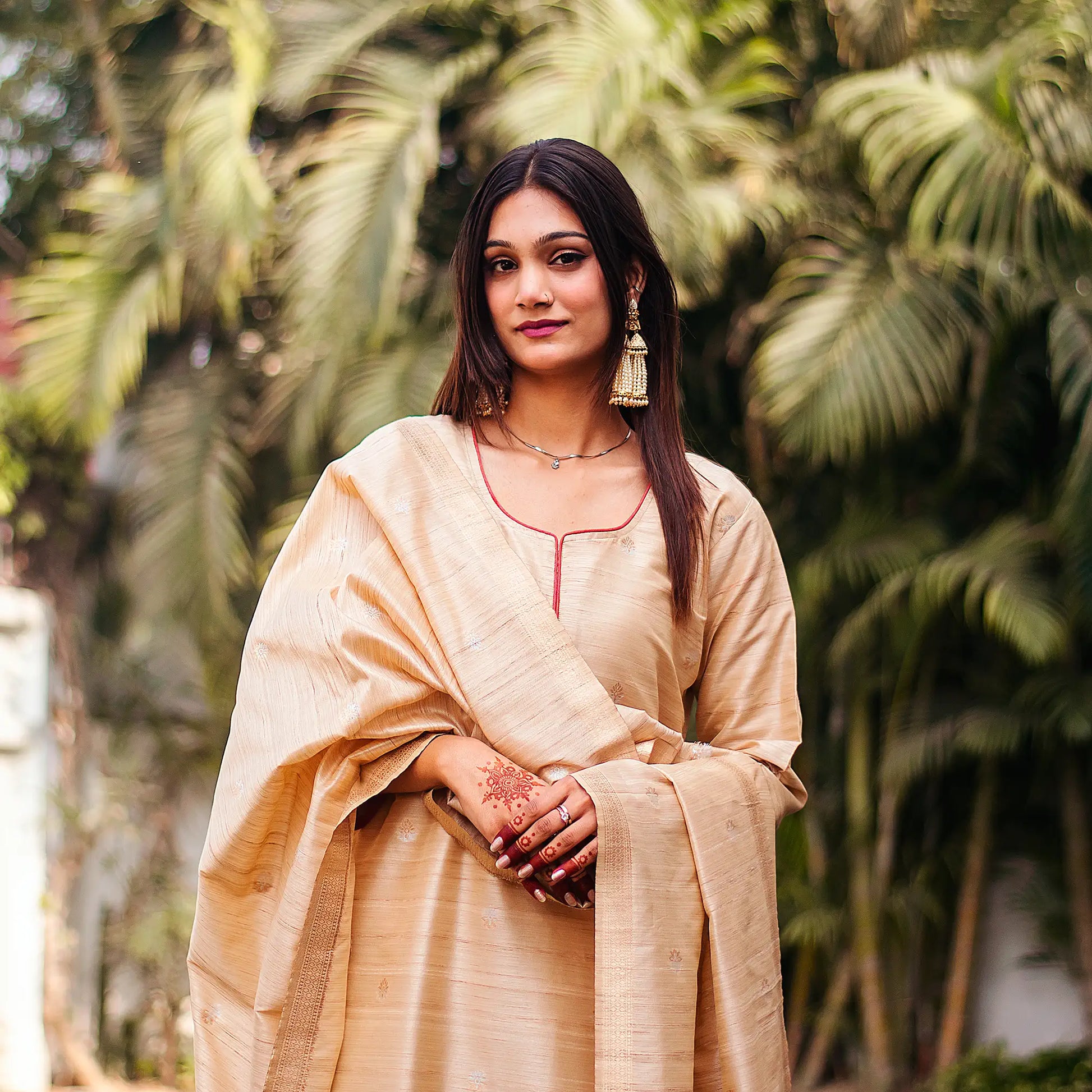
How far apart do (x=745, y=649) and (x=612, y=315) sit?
517mm

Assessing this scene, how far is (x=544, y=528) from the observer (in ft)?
6.73

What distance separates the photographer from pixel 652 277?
2.18m

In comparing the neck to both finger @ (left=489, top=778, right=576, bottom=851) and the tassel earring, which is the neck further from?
finger @ (left=489, top=778, right=576, bottom=851)

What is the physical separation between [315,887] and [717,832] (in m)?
0.53

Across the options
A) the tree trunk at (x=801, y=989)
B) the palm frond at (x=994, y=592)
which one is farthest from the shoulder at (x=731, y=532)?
the tree trunk at (x=801, y=989)

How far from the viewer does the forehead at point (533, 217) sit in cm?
204

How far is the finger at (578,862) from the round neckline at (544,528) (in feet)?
1.45

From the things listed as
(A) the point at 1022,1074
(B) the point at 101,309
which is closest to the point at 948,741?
(A) the point at 1022,1074

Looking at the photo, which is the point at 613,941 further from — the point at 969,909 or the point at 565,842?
the point at 969,909

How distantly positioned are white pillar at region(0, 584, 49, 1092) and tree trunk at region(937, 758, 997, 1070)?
3772 mm

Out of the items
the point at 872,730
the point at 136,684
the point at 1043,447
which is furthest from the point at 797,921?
the point at 136,684

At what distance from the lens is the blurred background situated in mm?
4805

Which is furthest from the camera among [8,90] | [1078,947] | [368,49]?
[8,90]

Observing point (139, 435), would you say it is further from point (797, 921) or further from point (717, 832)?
point (717, 832)
